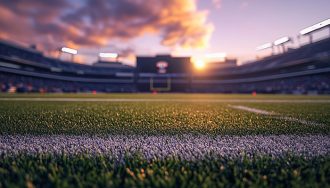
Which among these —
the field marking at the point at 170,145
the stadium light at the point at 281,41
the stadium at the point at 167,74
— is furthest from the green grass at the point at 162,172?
the stadium light at the point at 281,41

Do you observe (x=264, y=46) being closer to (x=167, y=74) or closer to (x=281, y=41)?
(x=281, y=41)

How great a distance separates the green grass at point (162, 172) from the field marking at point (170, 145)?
112 mm

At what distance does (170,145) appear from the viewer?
1410 millimetres

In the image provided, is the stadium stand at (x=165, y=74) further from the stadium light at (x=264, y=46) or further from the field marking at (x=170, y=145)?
the field marking at (x=170, y=145)

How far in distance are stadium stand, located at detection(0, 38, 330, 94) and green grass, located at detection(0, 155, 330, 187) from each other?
27.9 m

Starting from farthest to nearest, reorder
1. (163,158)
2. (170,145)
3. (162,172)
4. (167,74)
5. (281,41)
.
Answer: (167,74)
(281,41)
(170,145)
(163,158)
(162,172)

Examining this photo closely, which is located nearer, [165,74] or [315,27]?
[315,27]

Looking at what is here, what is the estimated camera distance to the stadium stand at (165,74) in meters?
28.5

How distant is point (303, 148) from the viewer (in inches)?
52.8

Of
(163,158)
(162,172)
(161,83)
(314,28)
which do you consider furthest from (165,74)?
(162,172)

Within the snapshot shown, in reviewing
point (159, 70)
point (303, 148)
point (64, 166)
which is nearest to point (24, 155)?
point (64, 166)

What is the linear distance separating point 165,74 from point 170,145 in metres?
43.8

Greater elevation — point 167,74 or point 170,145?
point 167,74

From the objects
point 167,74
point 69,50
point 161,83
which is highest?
point 69,50
